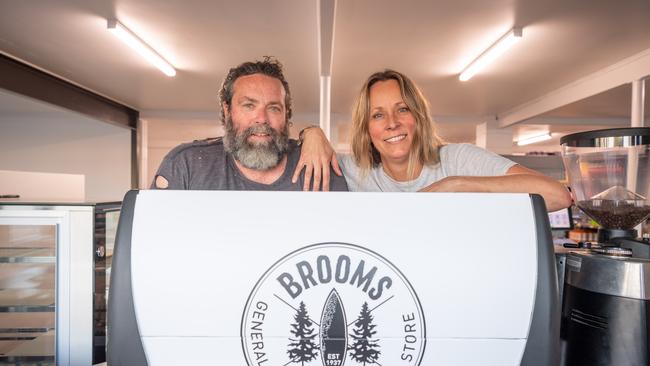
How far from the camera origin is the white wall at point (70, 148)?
23.6 feet

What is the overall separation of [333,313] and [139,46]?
4.70 meters

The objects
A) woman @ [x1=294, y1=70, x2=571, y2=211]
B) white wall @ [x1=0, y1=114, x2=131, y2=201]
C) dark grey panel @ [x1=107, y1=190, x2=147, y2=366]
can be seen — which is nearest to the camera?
dark grey panel @ [x1=107, y1=190, x2=147, y2=366]

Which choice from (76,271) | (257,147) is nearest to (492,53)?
(257,147)

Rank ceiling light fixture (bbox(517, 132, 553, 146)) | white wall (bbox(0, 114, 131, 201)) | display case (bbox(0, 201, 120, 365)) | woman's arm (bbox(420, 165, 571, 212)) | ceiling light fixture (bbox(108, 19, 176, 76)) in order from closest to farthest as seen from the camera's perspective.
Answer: woman's arm (bbox(420, 165, 571, 212)) → display case (bbox(0, 201, 120, 365)) → ceiling light fixture (bbox(108, 19, 176, 76)) → white wall (bbox(0, 114, 131, 201)) → ceiling light fixture (bbox(517, 132, 553, 146))

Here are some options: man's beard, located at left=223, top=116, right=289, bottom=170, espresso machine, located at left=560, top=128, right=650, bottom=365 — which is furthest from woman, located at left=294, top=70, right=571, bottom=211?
A: espresso machine, located at left=560, top=128, right=650, bottom=365

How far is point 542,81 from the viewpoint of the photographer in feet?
19.7

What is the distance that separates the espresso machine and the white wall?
7.58 metres

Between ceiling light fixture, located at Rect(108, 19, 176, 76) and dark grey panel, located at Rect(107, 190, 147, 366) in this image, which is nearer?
dark grey panel, located at Rect(107, 190, 147, 366)

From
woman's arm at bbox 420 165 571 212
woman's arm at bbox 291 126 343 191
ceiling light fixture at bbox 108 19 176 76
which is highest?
ceiling light fixture at bbox 108 19 176 76

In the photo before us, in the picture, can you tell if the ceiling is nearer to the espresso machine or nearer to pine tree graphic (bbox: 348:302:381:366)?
the espresso machine

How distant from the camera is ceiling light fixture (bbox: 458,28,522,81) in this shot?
4.02 meters

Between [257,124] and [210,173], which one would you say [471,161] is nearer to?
[257,124]

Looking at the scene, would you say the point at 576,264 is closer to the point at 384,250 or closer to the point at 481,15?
the point at 384,250

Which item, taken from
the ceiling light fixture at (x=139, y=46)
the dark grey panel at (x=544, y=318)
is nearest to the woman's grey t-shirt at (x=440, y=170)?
the dark grey panel at (x=544, y=318)
